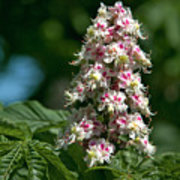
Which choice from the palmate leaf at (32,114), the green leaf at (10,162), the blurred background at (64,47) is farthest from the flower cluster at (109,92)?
the blurred background at (64,47)

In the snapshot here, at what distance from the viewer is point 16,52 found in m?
9.36

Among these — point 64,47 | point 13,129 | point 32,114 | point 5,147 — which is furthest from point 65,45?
point 5,147

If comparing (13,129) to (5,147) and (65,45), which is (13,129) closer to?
(5,147)

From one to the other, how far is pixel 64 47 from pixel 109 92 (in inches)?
229

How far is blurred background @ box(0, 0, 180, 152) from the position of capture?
722 centimetres

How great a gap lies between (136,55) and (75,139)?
0.63 metres

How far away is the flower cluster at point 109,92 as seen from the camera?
270 centimetres

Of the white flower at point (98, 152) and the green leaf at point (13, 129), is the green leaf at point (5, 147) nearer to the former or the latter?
the green leaf at point (13, 129)

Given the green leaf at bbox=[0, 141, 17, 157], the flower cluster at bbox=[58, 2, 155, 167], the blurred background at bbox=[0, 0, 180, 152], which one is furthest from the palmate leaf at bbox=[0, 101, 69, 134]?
the blurred background at bbox=[0, 0, 180, 152]

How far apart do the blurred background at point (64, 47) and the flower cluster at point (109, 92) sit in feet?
12.9

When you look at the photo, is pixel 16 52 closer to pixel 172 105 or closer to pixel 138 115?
pixel 172 105

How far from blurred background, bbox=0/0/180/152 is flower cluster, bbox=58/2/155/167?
392 cm

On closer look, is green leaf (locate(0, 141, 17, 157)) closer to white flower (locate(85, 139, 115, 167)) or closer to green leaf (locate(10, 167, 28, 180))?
green leaf (locate(10, 167, 28, 180))

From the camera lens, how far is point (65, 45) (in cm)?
849
